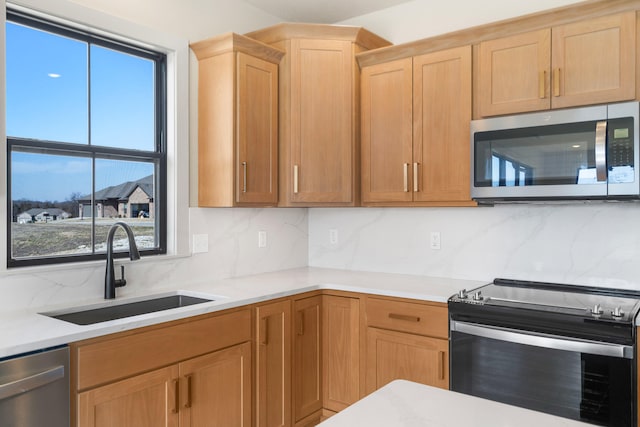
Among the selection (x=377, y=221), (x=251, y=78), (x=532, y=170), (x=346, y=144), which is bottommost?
(x=377, y=221)

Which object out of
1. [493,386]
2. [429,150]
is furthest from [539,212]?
[493,386]

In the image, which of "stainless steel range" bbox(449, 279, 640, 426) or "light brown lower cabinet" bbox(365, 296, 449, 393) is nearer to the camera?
"stainless steel range" bbox(449, 279, 640, 426)

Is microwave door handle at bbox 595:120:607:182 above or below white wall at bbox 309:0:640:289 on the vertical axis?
above

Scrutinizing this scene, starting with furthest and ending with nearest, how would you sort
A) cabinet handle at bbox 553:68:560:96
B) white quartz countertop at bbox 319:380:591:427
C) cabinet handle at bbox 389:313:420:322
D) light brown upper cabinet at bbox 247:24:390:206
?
1. light brown upper cabinet at bbox 247:24:390:206
2. cabinet handle at bbox 389:313:420:322
3. cabinet handle at bbox 553:68:560:96
4. white quartz countertop at bbox 319:380:591:427

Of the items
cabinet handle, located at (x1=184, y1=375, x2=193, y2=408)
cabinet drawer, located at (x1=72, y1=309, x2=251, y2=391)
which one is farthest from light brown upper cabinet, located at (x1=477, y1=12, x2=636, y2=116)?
cabinet handle, located at (x1=184, y1=375, x2=193, y2=408)

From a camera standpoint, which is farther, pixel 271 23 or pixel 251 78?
pixel 271 23

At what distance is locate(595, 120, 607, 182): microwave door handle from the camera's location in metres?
2.19

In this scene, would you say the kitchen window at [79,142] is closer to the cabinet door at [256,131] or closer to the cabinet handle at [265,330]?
the cabinet door at [256,131]

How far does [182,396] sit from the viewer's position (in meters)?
2.07

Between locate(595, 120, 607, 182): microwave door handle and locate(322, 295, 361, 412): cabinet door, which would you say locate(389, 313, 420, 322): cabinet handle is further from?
locate(595, 120, 607, 182): microwave door handle

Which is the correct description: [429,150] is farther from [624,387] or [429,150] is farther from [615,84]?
[624,387]

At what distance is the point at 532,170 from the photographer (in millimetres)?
2402

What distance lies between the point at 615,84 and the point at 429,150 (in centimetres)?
96

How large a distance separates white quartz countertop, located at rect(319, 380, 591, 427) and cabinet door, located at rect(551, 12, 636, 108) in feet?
5.87
